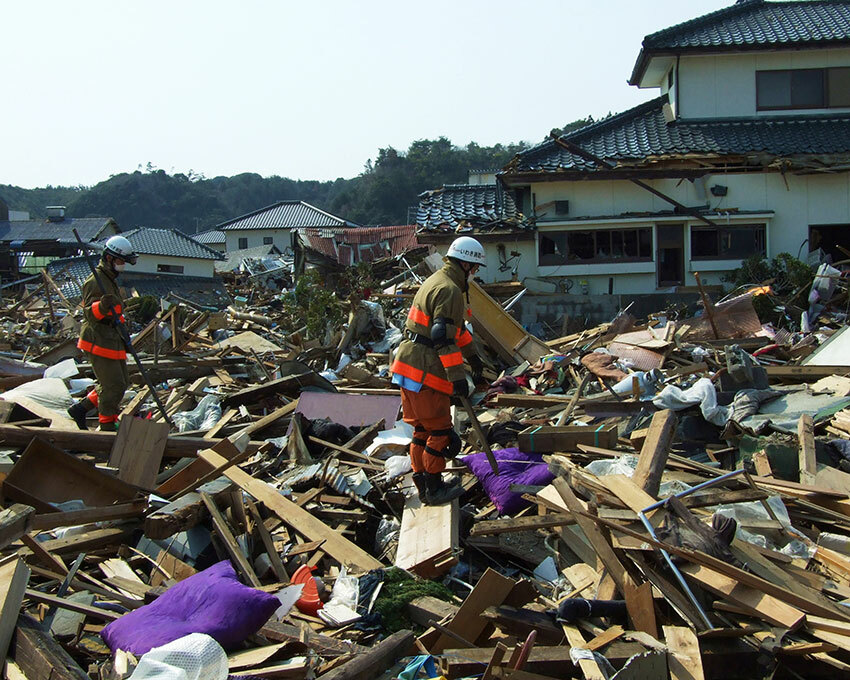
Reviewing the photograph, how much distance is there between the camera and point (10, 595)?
316 centimetres

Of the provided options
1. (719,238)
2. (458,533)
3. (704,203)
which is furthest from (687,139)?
(458,533)

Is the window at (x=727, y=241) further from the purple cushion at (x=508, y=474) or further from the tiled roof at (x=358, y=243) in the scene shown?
the tiled roof at (x=358, y=243)

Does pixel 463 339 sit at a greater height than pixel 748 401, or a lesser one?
greater

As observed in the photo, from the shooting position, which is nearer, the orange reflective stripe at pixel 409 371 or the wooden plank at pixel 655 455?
the wooden plank at pixel 655 455

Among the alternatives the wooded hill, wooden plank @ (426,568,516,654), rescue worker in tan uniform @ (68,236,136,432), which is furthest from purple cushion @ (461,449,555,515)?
the wooded hill

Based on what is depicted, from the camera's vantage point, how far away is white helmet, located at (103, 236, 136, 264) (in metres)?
7.01

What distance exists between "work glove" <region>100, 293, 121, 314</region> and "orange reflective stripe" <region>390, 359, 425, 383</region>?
3236 mm

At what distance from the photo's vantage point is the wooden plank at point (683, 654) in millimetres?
3207

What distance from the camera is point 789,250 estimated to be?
14.0 m

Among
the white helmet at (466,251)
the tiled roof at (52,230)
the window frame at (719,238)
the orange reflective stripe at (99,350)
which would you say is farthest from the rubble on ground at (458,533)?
the tiled roof at (52,230)

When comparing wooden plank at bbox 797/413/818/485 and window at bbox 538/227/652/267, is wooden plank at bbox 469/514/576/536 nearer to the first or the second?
wooden plank at bbox 797/413/818/485

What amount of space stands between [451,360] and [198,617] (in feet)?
7.90

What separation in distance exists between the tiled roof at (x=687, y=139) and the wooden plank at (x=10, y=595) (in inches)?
462

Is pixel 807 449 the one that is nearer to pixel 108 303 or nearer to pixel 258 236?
pixel 108 303
